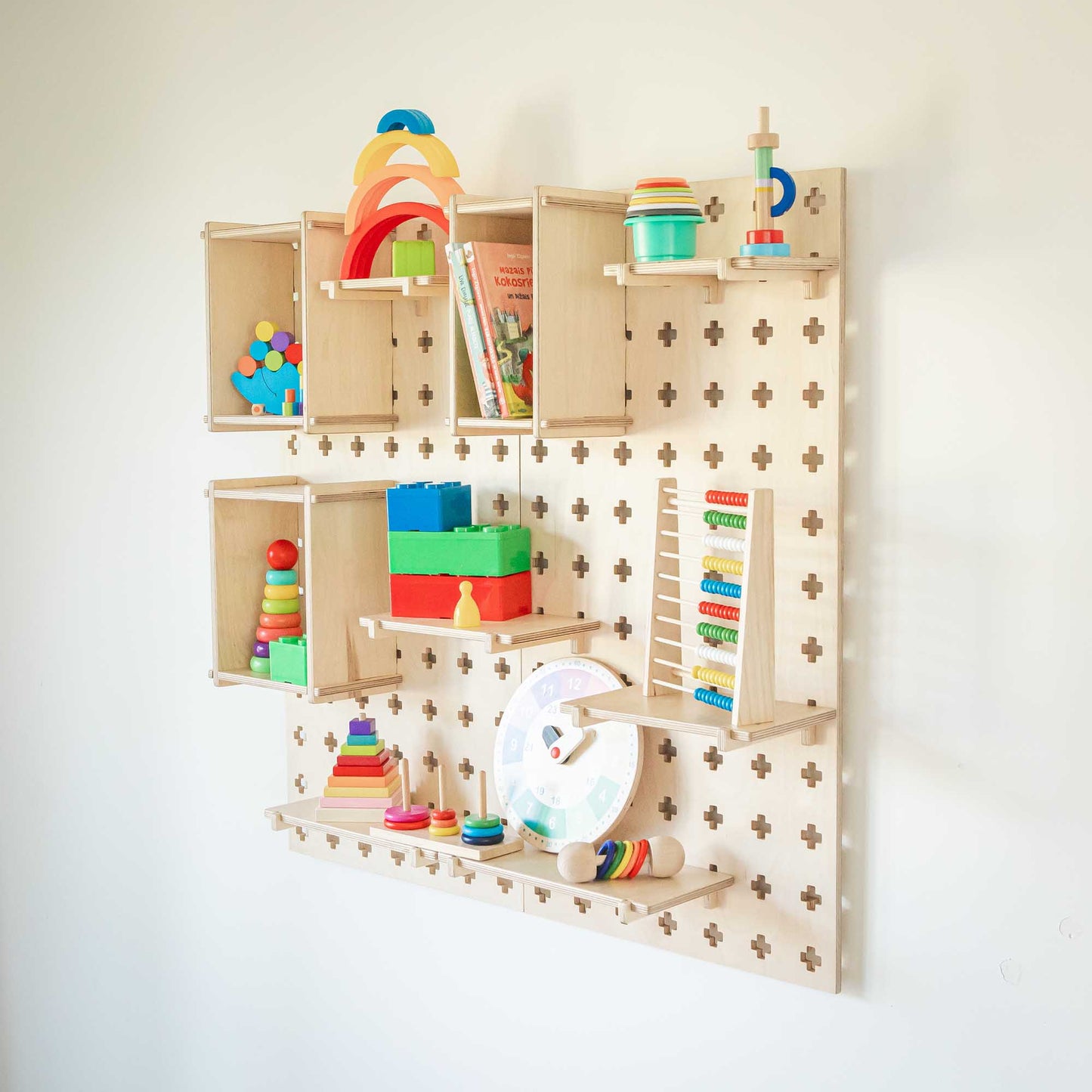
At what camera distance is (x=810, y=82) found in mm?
1736

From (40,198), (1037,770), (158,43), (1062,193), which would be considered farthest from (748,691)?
(40,198)

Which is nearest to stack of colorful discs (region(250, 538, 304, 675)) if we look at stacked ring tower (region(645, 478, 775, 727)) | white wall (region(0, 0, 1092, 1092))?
white wall (region(0, 0, 1092, 1092))

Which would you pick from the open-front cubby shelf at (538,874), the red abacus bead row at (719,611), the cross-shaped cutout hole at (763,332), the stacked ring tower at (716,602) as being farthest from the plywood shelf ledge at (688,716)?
the cross-shaped cutout hole at (763,332)

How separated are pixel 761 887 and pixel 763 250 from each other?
2.91ft

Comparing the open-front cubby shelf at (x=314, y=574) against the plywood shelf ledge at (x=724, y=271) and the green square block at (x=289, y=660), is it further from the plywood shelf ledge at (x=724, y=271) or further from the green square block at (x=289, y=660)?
the plywood shelf ledge at (x=724, y=271)

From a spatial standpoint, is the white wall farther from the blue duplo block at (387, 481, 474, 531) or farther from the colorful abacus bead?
the blue duplo block at (387, 481, 474, 531)

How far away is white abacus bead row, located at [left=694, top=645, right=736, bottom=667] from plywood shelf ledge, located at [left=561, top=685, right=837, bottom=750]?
70 mm

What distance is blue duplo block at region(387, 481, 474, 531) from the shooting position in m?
2.03

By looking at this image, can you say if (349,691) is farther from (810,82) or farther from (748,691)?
(810,82)

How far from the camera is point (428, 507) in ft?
6.66

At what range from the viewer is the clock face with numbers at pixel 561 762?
76.7 inches

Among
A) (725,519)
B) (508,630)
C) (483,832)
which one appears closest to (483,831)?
(483,832)

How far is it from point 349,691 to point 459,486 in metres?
0.41

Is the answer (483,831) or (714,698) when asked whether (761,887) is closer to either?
(714,698)
